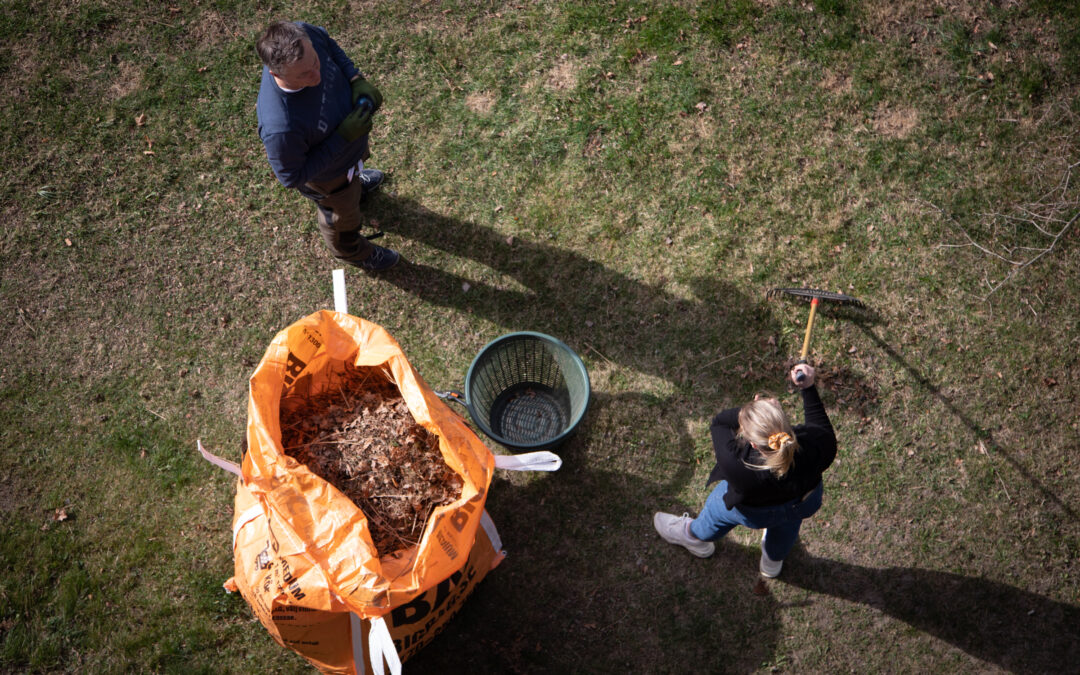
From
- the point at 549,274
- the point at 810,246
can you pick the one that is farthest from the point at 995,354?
the point at 549,274

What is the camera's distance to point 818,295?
414cm

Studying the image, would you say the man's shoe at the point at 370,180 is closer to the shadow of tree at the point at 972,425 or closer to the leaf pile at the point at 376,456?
the leaf pile at the point at 376,456

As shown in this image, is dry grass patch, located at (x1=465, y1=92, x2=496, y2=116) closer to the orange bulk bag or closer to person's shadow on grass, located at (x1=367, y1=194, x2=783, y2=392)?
person's shadow on grass, located at (x1=367, y1=194, x2=783, y2=392)

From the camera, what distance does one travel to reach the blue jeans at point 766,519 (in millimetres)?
3127

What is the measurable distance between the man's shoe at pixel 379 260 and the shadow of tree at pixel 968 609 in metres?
3.00

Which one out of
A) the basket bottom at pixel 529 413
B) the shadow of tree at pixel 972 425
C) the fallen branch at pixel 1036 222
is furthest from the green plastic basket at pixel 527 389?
the fallen branch at pixel 1036 222

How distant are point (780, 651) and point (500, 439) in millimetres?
1965

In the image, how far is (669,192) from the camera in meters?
4.52

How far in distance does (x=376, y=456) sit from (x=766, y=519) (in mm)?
1834

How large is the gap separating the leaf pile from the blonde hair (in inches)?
53.3

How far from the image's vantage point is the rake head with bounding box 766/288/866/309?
13.6ft

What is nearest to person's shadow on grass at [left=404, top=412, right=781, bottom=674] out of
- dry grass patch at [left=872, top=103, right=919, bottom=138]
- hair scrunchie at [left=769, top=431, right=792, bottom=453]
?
hair scrunchie at [left=769, top=431, right=792, bottom=453]

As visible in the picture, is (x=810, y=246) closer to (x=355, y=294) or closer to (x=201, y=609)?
(x=355, y=294)

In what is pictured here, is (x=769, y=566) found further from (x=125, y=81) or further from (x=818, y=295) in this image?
(x=125, y=81)
